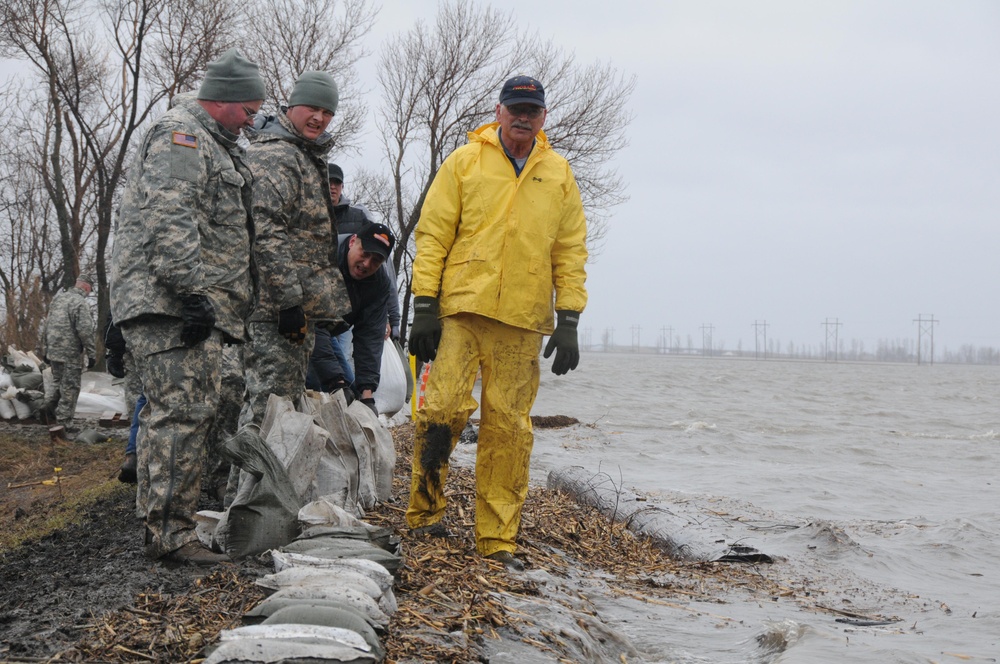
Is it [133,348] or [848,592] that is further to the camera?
[848,592]

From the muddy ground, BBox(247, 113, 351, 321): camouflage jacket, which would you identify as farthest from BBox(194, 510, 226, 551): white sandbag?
BBox(247, 113, 351, 321): camouflage jacket

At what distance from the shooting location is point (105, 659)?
300 centimetres

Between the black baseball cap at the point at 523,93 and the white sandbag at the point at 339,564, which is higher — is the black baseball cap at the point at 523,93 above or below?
above

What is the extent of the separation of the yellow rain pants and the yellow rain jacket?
140 mm

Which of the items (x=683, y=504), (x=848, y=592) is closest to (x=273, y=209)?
(x=848, y=592)

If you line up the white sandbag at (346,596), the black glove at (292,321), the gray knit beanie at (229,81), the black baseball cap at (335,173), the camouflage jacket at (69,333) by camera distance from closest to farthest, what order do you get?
the white sandbag at (346,596), the gray knit beanie at (229,81), the black glove at (292,321), the black baseball cap at (335,173), the camouflage jacket at (69,333)

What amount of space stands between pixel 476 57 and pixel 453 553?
858 inches

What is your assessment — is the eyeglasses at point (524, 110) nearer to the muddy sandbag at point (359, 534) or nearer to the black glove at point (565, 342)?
the black glove at point (565, 342)

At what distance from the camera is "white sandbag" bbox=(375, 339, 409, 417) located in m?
8.57

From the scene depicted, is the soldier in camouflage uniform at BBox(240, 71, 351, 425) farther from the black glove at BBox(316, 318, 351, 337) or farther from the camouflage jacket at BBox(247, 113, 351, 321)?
the black glove at BBox(316, 318, 351, 337)

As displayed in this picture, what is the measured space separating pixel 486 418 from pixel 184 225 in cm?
165

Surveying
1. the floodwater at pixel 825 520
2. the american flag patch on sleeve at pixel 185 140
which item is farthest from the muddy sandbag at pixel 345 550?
the american flag patch on sleeve at pixel 185 140

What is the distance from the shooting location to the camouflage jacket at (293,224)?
5.28 m

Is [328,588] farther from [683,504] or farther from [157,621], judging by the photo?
[683,504]
